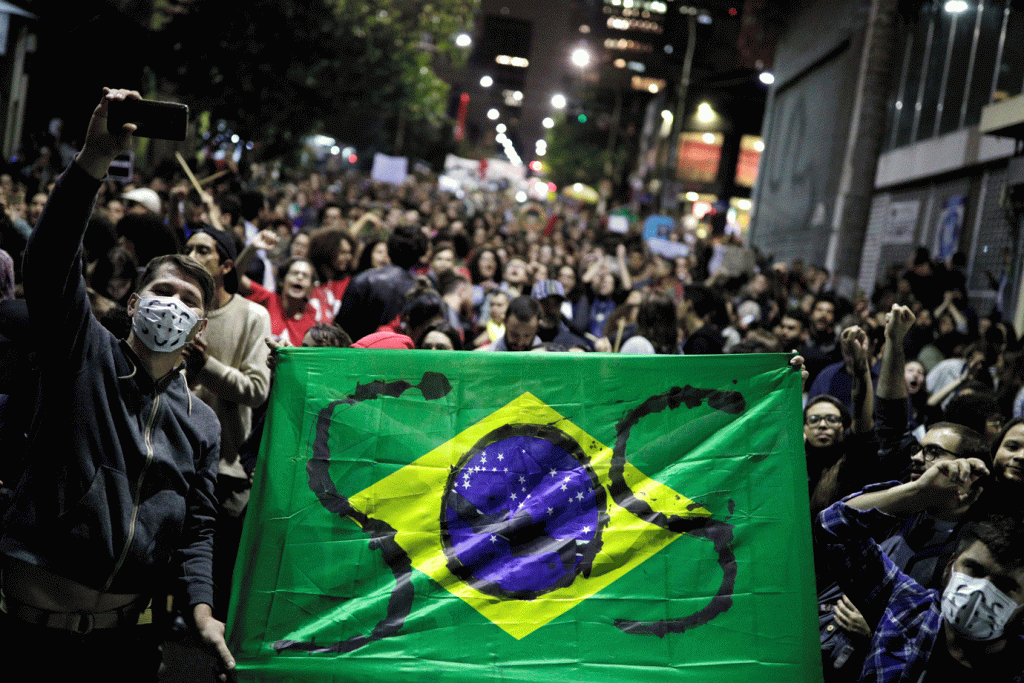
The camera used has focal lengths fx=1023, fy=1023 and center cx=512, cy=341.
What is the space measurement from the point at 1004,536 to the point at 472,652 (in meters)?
1.79

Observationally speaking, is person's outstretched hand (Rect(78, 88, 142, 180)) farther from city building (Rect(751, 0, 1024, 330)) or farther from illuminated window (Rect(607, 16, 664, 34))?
illuminated window (Rect(607, 16, 664, 34))

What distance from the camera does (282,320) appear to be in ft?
20.3

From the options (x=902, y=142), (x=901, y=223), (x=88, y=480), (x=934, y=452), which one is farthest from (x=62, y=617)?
(x=902, y=142)

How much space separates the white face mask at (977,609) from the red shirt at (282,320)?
3.96 metres

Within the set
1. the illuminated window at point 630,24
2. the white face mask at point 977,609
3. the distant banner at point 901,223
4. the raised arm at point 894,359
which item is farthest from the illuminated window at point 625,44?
the white face mask at point 977,609

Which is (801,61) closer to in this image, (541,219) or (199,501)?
(541,219)

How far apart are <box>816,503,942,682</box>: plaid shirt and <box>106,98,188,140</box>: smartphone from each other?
245 centimetres

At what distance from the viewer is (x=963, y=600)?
10.3ft

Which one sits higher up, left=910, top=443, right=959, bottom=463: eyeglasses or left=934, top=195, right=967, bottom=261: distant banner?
left=934, top=195, right=967, bottom=261: distant banner

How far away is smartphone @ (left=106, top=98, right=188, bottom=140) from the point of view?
262cm

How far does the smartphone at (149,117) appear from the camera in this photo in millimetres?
2615

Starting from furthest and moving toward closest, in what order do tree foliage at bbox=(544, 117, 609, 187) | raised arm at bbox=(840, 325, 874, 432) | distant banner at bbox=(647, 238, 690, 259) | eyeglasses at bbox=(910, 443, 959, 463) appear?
tree foliage at bbox=(544, 117, 609, 187)
distant banner at bbox=(647, 238, 690, 259)
raised arm at bbox=(840, 325, 874, 432)
eyeglasses at bbox=(910, 443, 959, 463)

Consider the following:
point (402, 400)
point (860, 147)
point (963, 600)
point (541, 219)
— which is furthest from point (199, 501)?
point (541, 219)

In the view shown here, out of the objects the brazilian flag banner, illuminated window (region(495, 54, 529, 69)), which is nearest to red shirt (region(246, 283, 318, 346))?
the brazilian flag banner
